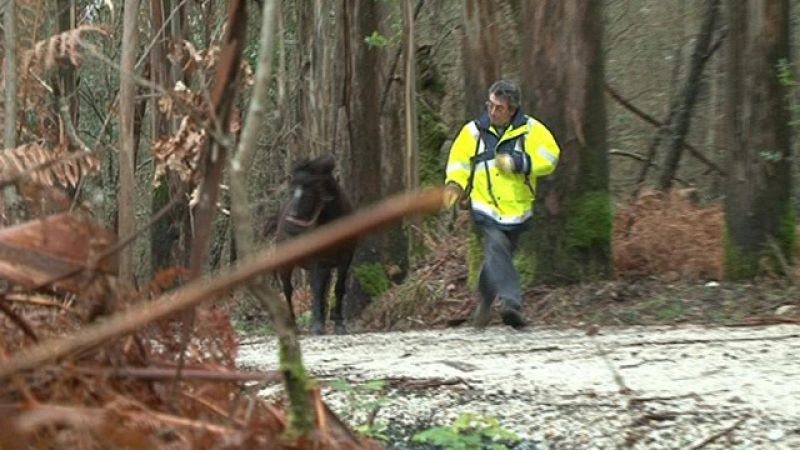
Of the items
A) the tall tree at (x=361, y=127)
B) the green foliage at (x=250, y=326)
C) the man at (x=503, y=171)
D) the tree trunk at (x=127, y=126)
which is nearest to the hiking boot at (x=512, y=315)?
the man at (x=503, y=171)

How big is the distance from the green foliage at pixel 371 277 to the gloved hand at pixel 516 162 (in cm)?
706

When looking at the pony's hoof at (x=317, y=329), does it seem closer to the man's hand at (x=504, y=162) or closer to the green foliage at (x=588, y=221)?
the green foliage at (x=588, y=221)

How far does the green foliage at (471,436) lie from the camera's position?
20.3ft

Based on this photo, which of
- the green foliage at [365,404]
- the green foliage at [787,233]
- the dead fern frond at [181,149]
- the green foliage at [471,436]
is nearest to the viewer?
the green foliage at [471,436]

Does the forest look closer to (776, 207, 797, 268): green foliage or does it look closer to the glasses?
(776, 207, 797, 268): green foliage

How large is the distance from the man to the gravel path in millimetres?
1498

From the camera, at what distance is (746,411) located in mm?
6547

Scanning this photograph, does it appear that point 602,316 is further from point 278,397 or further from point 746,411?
point 278,397

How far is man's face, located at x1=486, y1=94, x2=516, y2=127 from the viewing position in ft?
40.3

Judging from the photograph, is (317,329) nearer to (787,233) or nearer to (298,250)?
(787,233)

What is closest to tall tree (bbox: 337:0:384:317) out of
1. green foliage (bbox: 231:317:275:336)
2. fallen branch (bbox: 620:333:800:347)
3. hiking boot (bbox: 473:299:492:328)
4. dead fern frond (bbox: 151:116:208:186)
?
green foliage (bbox: 231:317:275:336)

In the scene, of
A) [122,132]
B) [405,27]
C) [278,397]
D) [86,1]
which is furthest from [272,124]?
[278,397]

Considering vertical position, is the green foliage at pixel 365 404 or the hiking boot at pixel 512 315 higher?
the green foliage at pixel 365 404

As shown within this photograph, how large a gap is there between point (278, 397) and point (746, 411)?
270 cm
